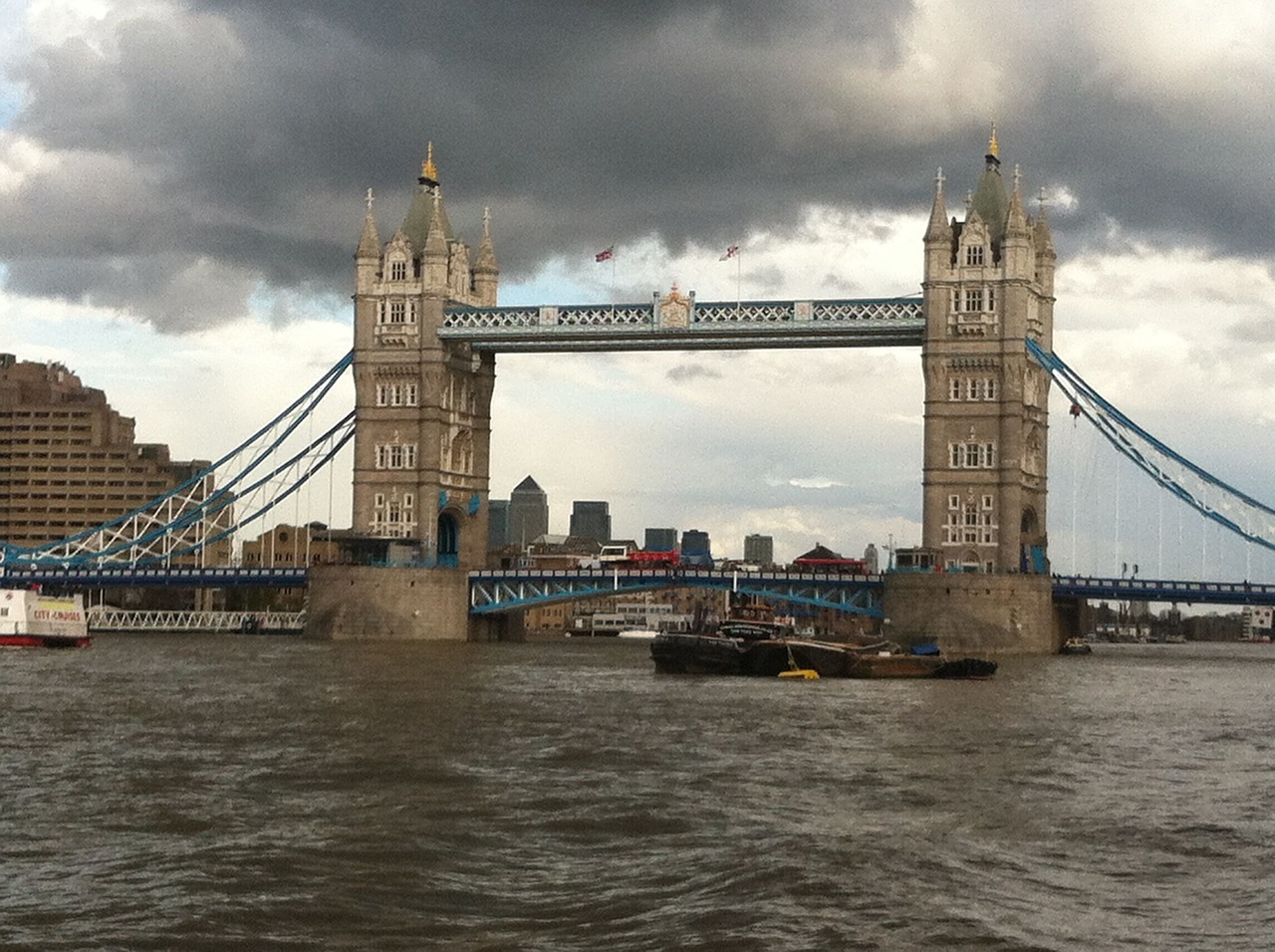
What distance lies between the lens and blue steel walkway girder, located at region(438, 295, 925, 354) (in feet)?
410

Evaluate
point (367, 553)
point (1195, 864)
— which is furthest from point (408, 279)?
point (1195, 864)

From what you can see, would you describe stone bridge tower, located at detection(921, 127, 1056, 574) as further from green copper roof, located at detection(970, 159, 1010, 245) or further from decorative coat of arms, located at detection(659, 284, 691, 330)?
decorative coat of arms, located at detection(659, 284, 691, 330)

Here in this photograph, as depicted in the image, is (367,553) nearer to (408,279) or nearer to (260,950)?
(408,279)

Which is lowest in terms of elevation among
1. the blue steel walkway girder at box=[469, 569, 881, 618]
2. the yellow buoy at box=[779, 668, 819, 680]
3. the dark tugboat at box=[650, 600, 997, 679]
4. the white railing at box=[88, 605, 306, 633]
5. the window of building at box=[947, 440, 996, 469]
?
the yellow buoy at box=[779, 668, 819, 680]

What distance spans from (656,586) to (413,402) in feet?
68.2

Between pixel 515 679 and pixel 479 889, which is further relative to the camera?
pixel 515 679

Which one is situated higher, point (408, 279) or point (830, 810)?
point (408, 279)

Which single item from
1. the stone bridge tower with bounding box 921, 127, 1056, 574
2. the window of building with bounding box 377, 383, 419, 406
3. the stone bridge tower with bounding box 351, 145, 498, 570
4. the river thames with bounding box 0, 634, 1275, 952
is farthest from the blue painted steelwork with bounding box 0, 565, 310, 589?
the river thames with bounding box 0, 634, 1275, 952

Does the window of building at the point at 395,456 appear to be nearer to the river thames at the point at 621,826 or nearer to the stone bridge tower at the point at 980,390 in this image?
the stone bridge tower at the point at 980,390

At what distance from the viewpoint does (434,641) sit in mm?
127625

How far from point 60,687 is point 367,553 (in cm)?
5950

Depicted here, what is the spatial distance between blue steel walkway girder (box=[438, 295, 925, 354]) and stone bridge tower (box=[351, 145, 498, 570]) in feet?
9.13

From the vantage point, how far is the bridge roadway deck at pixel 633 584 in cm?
12325

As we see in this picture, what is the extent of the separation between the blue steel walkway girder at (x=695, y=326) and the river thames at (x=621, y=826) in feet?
191
